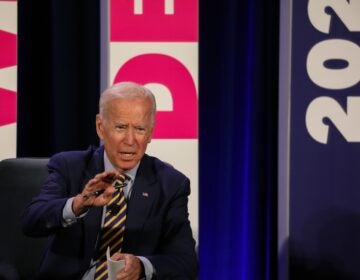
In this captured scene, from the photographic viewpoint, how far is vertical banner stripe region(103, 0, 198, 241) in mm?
2996

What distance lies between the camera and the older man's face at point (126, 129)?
5.74 ft

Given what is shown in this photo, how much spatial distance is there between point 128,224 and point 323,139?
159 cm

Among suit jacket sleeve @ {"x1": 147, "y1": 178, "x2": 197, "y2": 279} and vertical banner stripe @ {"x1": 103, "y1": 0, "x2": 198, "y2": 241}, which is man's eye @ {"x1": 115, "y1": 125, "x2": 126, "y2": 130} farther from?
vertical banner stripe @ {"x1": 103, "y1": 0, "x2": 198, "y2": 241}

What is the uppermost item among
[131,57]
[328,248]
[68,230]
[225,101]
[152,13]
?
[152,13]

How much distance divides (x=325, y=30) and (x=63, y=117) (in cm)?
142

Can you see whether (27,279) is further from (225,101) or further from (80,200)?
(225,101)

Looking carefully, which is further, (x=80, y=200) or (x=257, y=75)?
(x=257, y=75)

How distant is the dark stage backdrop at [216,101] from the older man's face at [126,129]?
3.99 ft

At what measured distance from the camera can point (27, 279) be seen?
6.48 feet

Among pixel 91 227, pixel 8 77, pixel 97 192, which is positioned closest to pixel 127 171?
pixel 91 227

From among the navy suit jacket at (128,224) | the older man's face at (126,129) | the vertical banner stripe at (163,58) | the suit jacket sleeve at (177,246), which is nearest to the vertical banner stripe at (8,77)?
the vertical banner stripe at (163,58)

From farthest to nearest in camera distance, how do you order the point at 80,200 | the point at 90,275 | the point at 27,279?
1. the point at 27,279
2. the point at 90,275
3. the point at 80,200

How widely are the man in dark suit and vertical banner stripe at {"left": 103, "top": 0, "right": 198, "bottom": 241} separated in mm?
1129

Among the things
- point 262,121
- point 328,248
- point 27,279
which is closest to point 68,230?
point 27,279
